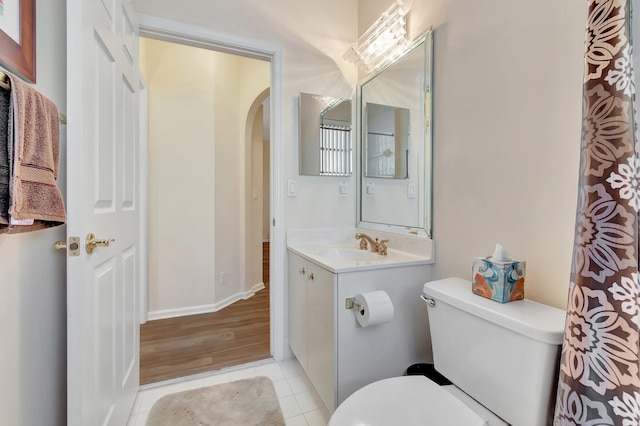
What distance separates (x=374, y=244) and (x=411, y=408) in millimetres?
941

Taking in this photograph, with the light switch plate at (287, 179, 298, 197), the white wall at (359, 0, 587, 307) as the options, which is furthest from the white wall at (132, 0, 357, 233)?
the white wall at (359, 0, 587, 307)

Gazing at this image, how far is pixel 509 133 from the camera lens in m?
1.11

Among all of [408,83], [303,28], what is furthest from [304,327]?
[303,28]

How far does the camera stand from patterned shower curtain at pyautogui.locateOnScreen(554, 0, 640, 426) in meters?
0.61

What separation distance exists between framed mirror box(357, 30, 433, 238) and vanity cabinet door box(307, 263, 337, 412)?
57 centimetres

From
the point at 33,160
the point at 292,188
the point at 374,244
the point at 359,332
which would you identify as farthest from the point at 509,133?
the point at 33,160

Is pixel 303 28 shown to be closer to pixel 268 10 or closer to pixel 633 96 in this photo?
pixel 268 10

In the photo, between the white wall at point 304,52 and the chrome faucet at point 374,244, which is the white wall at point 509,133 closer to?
the chrome faucet at point 374,244

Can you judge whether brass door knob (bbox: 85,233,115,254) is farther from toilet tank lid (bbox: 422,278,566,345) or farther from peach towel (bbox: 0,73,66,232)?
toilet tank lid (bbox: 422,278,566,345)

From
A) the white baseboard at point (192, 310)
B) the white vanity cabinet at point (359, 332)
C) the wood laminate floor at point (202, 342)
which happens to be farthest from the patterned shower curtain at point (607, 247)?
the white baseboard at point (192, 310)

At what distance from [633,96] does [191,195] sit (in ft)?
9.02

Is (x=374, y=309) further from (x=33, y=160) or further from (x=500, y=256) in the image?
(x=33, y=160)

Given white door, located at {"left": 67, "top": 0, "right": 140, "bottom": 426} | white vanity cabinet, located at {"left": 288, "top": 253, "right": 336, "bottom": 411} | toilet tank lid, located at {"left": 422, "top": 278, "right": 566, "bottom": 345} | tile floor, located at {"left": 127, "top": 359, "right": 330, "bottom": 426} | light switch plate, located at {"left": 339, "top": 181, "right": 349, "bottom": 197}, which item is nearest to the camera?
toilet tank lid, located at {"left": 422, "top": 278, "right": 566, "bottom": 345}

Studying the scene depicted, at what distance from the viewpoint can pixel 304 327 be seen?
65.7 inches
